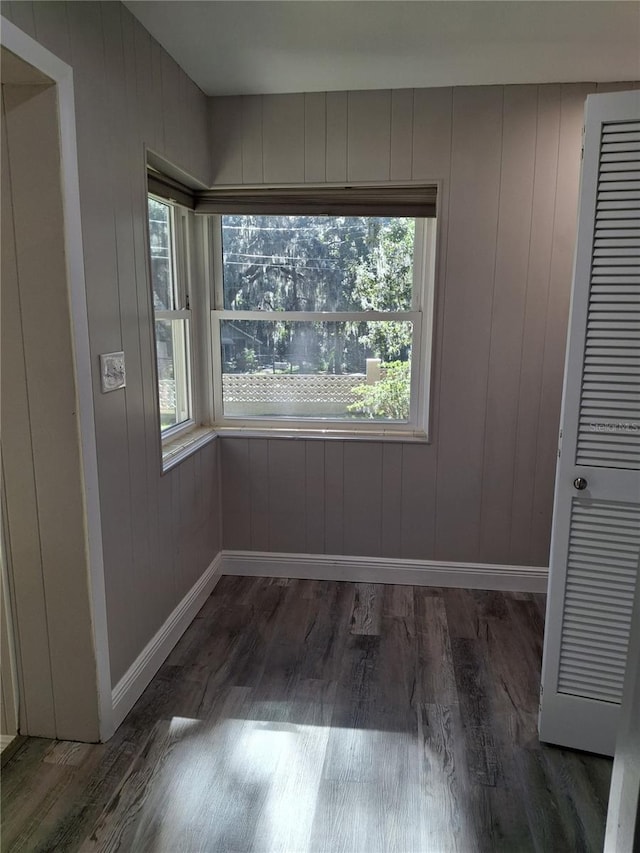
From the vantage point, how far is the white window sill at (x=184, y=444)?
2521 mm

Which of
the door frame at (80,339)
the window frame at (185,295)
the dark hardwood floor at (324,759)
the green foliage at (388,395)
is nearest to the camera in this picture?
the door frame at (80,339)

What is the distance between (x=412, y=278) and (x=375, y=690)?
77.6 inches

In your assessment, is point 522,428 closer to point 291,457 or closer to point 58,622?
point 291,457

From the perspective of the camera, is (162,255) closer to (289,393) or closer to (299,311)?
(299,311)

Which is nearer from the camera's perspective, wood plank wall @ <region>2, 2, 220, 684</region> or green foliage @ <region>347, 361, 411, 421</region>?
wood plank wall @ <region>2, 2, 220, 684</region>

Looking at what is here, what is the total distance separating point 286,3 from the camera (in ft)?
6.23

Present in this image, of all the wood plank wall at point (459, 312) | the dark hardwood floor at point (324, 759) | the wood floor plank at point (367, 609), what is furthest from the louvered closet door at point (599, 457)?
the wood plank wall at point (459, 312)

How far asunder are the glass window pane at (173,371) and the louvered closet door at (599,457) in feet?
5.82

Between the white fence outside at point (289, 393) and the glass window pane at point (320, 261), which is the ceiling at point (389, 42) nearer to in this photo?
the glass window pane at point (320, 261)

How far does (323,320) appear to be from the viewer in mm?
3070

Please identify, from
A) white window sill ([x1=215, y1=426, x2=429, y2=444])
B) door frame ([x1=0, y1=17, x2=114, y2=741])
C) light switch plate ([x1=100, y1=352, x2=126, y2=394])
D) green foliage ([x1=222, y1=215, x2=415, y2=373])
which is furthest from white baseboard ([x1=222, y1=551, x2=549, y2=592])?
light switch plate ([x1=100, y1=352, x2=126, y2=394])

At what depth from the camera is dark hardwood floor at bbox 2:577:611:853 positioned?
162 centimetres

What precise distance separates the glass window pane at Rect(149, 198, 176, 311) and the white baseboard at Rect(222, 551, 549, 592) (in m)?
1.42

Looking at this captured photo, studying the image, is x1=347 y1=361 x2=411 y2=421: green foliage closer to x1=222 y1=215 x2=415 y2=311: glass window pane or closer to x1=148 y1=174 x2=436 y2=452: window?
x1=148 y1=174 x2=436 y2=452: window
